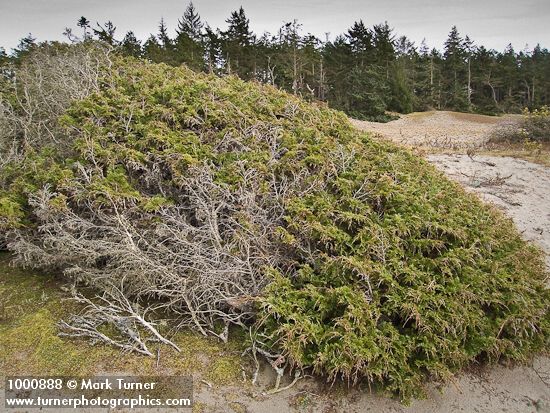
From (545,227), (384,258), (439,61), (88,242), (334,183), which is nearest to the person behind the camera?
(384,258)

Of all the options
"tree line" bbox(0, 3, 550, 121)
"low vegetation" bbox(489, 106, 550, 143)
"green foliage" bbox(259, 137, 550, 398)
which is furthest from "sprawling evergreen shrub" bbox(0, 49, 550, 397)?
"tree line" bbox(0, 3, 550, 121)

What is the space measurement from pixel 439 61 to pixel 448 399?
43021 millimetres

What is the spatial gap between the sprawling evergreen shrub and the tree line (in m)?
18.5

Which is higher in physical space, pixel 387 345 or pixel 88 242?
pixel 88 242

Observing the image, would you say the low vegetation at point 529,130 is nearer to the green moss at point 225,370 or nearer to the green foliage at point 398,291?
the green foliage at point 398,291

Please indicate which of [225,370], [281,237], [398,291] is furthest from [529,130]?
[225,370]

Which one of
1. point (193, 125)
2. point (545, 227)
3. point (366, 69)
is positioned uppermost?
point (366, 69)

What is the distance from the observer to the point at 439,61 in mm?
39656

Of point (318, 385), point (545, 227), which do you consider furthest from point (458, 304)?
point (545, 227)

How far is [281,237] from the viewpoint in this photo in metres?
3.94

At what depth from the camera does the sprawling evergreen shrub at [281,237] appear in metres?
3.35

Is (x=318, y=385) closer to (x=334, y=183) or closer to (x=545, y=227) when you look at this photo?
(x=334, y=183)

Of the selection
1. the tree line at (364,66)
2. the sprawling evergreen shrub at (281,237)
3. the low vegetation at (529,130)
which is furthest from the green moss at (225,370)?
the tree line at (364,66)

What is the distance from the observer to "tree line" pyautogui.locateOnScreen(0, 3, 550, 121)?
2761cm
